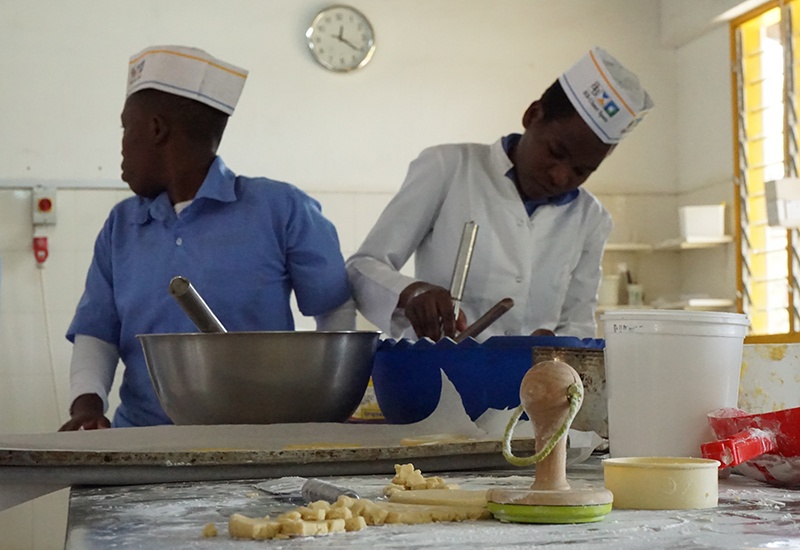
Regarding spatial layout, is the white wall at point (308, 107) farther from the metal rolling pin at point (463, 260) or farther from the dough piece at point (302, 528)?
the dough piece at point (302, 528)

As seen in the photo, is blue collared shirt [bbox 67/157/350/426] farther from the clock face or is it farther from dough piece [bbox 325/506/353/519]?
the clock face

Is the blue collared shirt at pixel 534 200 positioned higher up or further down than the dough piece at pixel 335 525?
higher up

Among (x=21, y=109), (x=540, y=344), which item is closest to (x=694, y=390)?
(x=540, y=344)

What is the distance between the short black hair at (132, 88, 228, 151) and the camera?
2.07 metres

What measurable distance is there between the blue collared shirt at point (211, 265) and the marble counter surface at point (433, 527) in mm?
989

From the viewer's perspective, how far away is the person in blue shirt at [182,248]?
6.40ft

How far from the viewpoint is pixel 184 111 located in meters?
2.07

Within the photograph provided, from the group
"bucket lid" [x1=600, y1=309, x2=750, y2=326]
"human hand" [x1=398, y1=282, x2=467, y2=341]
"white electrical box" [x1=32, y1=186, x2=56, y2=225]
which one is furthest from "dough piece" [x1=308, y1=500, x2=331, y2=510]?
"white electrical box" [x1=32, y1=186, x2=56, y2=225]

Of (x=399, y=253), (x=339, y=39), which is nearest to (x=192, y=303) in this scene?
(x=399, y=253)

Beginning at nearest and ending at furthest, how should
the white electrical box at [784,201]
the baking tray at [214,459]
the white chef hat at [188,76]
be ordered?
the baking tray at [214,459]
the white chef hat at [188,76]
the white electrical box at [784,201]

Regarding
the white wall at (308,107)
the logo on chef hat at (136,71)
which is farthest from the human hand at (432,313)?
the white wall at (308,107)

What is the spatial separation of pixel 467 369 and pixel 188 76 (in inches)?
39.0

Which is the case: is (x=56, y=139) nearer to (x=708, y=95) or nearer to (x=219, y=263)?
(x=219, y=263)

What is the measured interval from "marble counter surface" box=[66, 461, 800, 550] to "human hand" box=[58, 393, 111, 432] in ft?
3.16
